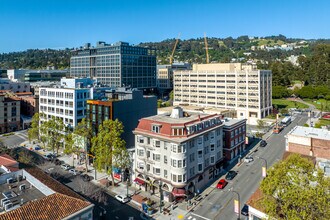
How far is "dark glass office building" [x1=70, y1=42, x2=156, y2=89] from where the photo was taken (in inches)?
6339

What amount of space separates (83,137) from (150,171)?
24.3m

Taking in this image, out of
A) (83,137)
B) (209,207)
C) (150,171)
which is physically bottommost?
(209,207)

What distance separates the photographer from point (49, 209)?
2720 cm

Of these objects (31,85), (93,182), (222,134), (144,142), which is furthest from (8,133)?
(222,134)

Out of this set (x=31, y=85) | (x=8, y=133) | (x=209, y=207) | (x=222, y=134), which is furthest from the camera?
(x=31, y=85)

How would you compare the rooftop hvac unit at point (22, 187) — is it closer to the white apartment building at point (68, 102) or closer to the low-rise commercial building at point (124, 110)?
the low-rise commercial building at point (124, 110)

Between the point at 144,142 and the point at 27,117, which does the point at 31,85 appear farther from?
the point at 144,142

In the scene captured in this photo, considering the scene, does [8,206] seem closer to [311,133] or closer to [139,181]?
[139,181]

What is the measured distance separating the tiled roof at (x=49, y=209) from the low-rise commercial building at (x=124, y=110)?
3361 centimetres

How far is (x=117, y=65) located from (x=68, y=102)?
3385 inches

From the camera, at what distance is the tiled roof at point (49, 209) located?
25781mm

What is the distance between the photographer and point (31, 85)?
474ft

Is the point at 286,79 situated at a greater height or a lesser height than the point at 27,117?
greater

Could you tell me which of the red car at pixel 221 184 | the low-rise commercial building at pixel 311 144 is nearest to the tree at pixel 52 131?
the red car at pixel 221 184
